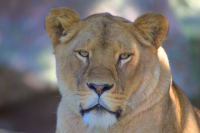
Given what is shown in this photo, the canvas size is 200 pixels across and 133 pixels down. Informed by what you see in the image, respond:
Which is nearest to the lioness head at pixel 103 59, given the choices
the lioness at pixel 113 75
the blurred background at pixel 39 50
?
the lioness at pixel 113 75

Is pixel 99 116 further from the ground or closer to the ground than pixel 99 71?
closer to the ground

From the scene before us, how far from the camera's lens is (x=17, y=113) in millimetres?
5059

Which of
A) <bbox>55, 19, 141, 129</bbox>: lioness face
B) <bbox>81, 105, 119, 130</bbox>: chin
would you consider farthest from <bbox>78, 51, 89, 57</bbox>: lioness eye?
<bbox>81, 105, 119, 130</bbox>: chin

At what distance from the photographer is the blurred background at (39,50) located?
507cm

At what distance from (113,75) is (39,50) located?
11.1ft

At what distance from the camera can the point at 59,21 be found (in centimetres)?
241

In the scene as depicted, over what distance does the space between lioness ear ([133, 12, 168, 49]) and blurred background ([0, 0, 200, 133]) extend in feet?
9.26

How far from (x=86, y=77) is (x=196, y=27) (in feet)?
12.7

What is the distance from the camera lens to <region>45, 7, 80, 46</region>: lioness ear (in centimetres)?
237

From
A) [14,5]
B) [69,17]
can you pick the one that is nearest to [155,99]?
[69,17]

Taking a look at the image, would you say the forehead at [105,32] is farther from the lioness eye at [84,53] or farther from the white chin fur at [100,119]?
the white chin fur at [100,119]

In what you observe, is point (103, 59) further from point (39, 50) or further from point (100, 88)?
point (39, 50)

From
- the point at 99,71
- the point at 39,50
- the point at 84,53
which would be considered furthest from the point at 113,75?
the point at 39,50

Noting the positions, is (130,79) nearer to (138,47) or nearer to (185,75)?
(138,47)
